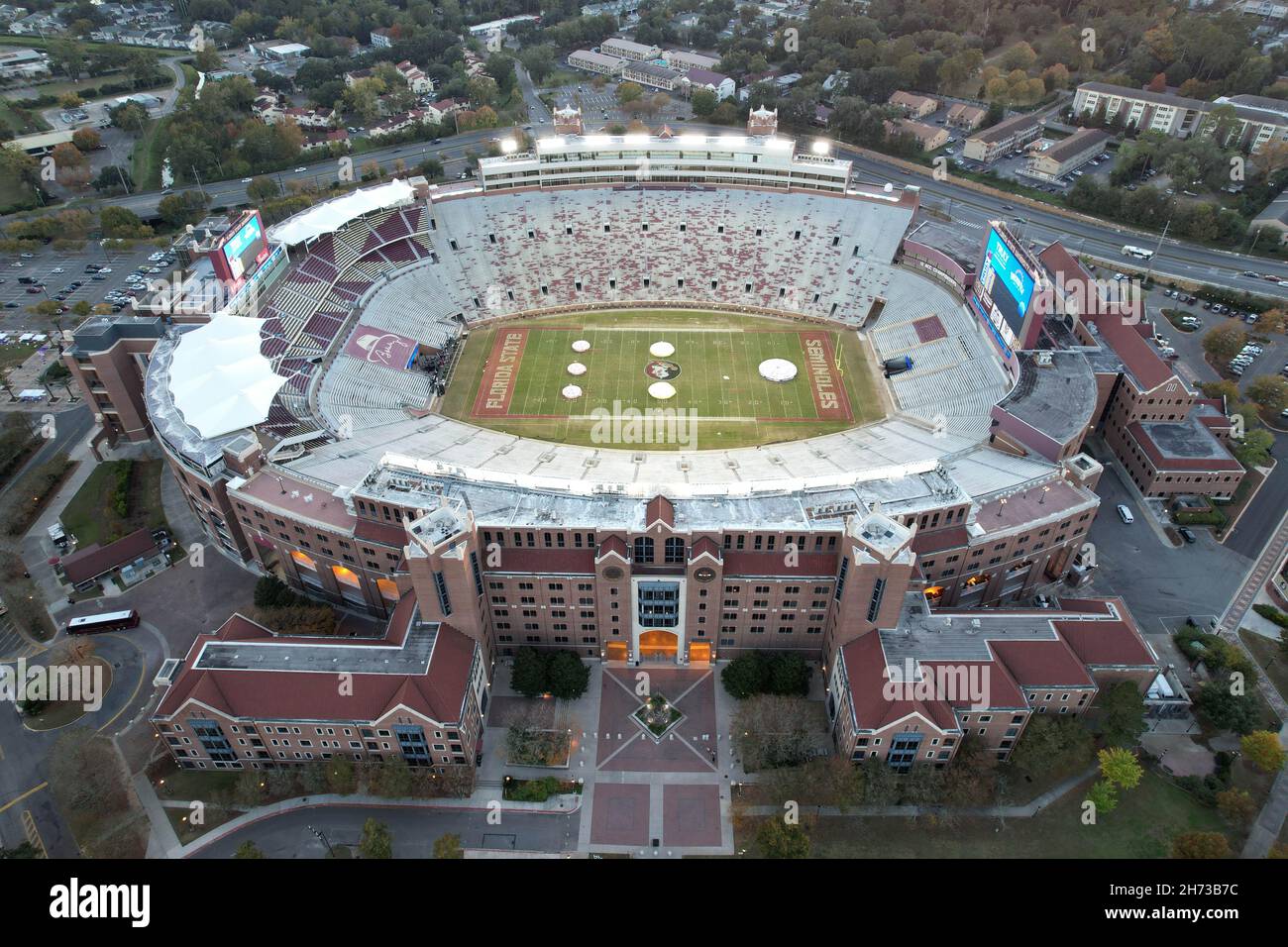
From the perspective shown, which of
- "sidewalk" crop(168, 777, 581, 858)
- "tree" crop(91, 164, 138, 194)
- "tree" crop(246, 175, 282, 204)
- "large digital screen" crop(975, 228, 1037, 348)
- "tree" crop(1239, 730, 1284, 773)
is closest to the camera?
"tree" crop(1239, 730, 1284, 773)

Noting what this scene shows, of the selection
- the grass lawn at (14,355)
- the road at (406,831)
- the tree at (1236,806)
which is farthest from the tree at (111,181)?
the tree at (1236,806)

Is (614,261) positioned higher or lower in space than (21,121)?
lower

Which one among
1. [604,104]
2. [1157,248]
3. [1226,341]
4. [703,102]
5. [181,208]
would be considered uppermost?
[703,102]

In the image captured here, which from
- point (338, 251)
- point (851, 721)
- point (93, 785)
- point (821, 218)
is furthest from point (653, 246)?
point (93, 785)

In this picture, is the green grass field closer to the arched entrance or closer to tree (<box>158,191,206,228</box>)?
the arched entrance

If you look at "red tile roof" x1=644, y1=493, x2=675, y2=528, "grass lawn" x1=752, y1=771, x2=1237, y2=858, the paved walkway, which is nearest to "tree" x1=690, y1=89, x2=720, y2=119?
the paved walkway

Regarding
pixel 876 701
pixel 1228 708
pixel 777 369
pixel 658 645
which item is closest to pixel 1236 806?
pixel 1228 708

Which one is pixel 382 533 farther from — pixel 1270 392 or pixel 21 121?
pixel 21 121
